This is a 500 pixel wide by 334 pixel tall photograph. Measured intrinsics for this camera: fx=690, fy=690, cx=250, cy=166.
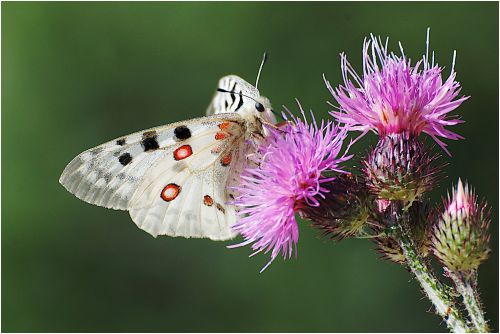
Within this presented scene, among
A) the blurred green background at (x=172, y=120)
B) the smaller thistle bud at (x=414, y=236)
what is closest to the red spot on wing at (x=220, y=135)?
the smaller thistle bud at (x=414, y=236)

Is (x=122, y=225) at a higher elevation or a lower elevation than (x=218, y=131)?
higher

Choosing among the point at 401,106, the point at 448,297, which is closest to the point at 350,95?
the point at 401,106

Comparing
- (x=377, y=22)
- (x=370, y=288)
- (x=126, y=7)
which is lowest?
(x=370, y=288)

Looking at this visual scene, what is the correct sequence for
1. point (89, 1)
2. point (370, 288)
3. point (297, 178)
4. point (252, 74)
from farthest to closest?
point (89, 1) → point (252, 74) → point (370, 288) → point (297, 178)

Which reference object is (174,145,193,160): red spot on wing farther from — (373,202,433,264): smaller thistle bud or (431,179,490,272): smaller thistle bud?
(431,179,490,272): smaller thistle bud

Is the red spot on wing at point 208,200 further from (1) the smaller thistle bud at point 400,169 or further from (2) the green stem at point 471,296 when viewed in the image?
(2) the green stem at point 471,296

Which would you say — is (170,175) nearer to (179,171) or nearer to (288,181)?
(179,171)

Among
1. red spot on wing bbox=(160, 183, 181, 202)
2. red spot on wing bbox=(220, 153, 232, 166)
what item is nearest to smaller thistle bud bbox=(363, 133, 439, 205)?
red spot on wing bbox=(220, 153, 232, 166)

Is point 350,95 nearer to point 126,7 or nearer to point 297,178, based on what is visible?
point 297,178
